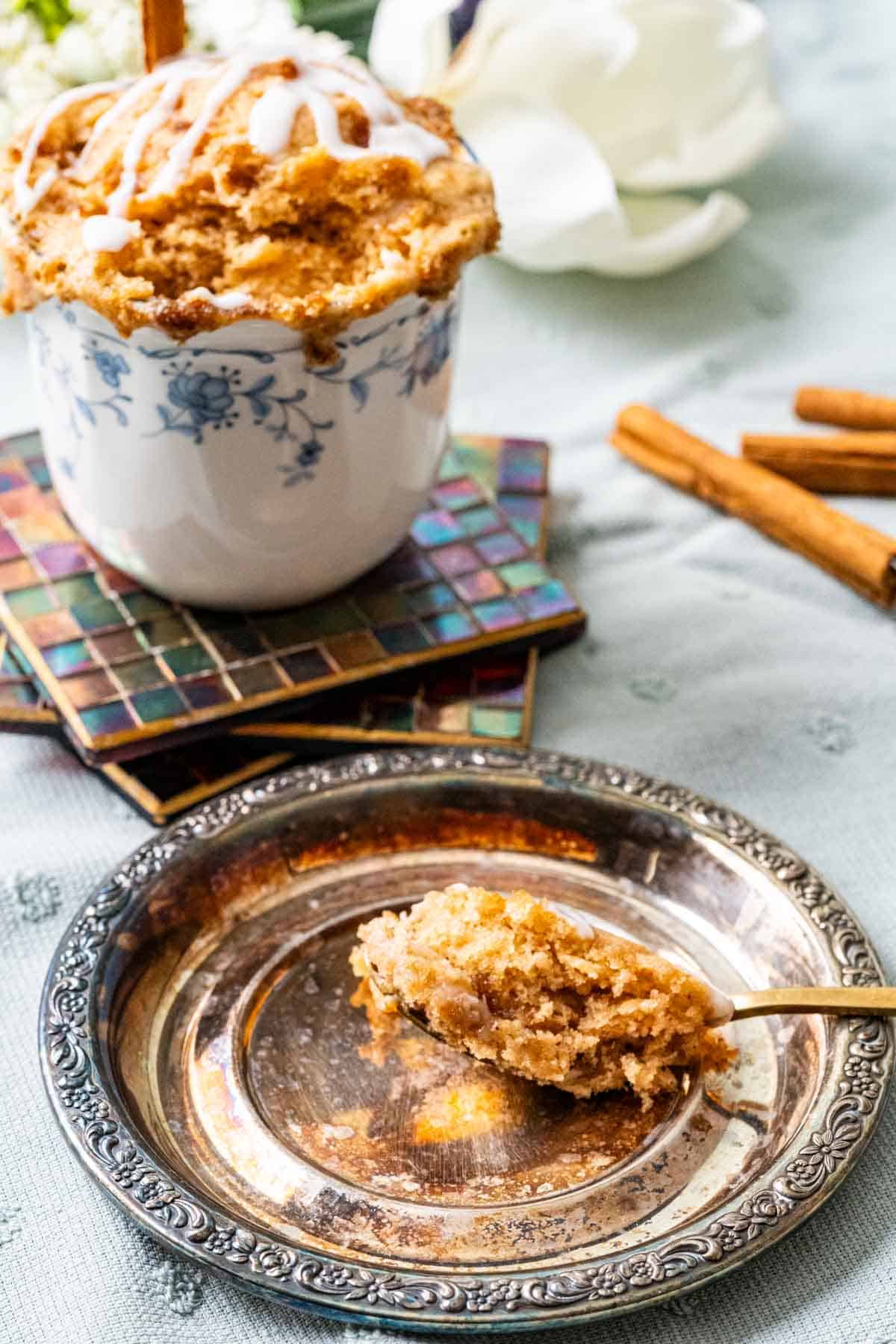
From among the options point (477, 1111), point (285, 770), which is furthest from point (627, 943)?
point (285, 770)

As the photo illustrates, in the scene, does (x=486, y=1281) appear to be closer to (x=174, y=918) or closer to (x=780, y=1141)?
(x=780, y=1141)

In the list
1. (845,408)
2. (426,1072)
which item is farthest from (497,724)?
(845,408)

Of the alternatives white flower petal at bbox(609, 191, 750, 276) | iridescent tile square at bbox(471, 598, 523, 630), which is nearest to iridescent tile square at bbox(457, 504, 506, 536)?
iridescent tile square at bbox(471, 598, 523, 630)

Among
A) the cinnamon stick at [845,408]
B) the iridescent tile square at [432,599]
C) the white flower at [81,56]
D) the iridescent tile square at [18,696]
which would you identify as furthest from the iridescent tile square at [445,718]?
the white flower at [81,56]

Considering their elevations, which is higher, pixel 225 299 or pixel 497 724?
pixel 225 299

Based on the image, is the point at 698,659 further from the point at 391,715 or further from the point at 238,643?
the point at 238,643

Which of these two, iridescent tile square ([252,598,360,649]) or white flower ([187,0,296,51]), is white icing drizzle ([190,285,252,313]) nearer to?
iridescent tile square ([252,598,360,649])
